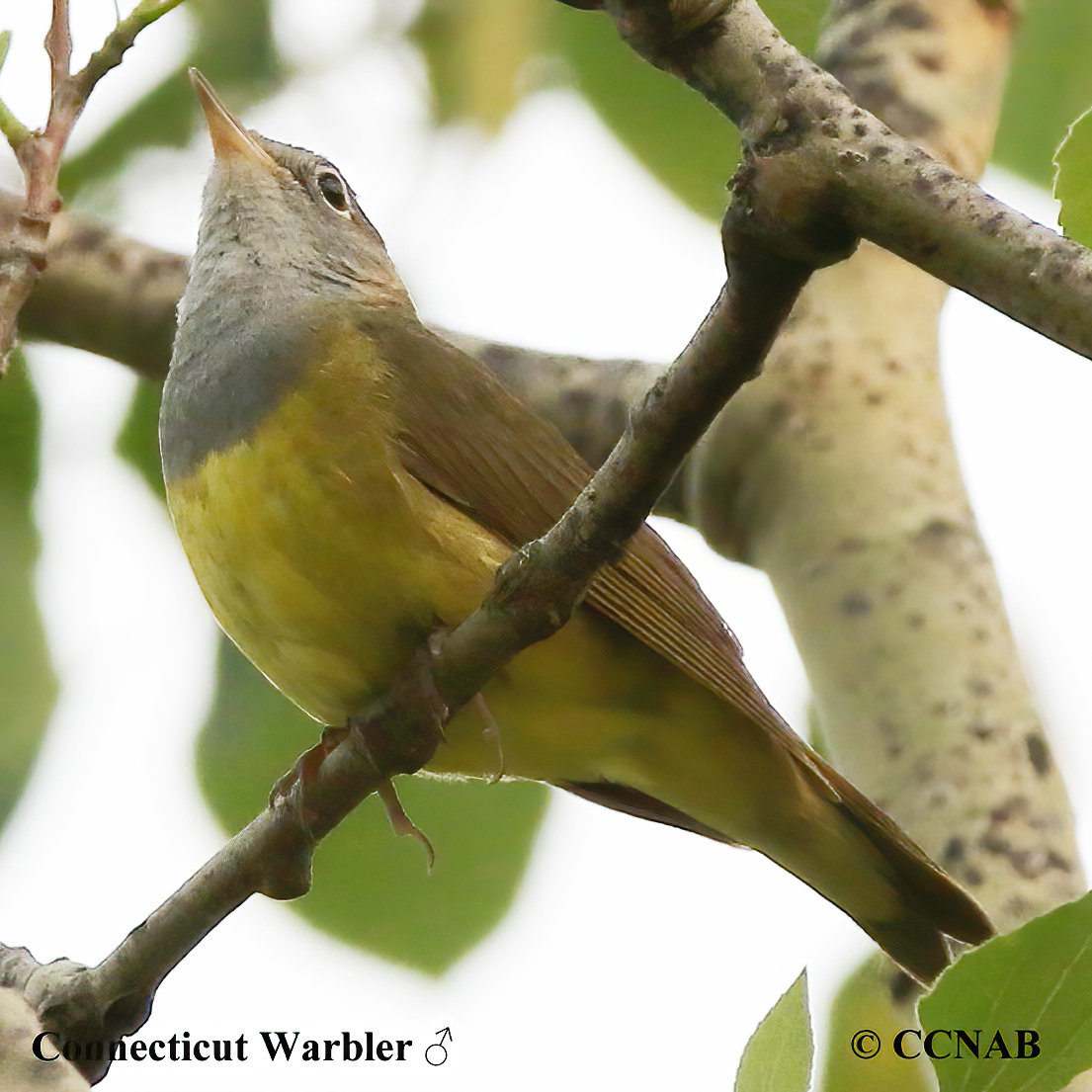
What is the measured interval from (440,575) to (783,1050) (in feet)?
4.57

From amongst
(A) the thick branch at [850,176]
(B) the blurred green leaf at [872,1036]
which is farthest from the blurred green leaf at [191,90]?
(A) the thick branch at [850,176]

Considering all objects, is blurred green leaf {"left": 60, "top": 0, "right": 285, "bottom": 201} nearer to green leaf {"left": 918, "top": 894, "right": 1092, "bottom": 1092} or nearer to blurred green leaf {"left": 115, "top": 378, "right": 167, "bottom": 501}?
blurred green leaf {"left": 115, "top": 378, "right": 167, "bottom": 501}

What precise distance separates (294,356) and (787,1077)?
2045 millimetres

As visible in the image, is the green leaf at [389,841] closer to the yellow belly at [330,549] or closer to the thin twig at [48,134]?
the yellow belly at [330,549]

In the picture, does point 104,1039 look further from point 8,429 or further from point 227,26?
point 227,26

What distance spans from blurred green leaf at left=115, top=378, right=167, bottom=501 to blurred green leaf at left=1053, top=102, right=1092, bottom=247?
3200mm

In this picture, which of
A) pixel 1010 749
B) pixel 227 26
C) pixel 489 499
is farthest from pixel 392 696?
pixel 227 26

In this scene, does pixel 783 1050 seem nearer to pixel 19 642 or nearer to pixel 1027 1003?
pixel 1027 1003

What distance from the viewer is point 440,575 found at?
10.0 feet

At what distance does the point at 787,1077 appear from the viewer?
6.03ft

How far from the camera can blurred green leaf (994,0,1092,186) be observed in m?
4.61

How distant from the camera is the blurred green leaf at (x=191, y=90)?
4551 millimetres

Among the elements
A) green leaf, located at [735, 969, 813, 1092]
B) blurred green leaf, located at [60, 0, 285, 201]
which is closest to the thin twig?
green leaf, located at [735, 969, 813, 1092]

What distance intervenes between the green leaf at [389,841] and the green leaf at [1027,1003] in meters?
2.40
